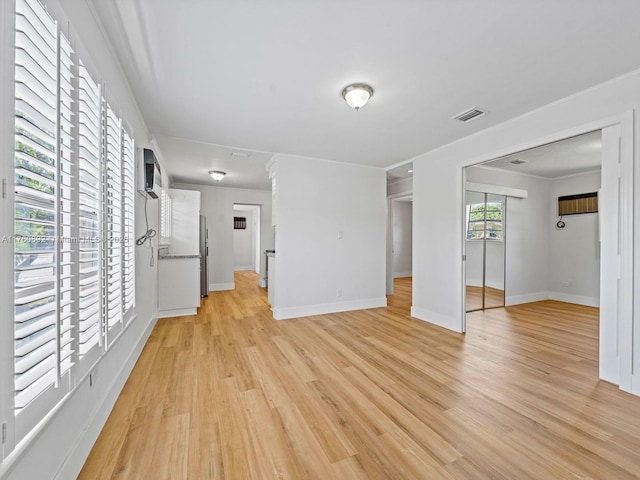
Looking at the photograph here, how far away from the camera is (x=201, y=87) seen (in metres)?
2.43

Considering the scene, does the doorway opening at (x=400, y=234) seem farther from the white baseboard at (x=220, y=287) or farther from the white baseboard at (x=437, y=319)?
the white baseboard at (x=220, y=287)

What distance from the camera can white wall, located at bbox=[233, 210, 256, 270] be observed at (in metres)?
10.5

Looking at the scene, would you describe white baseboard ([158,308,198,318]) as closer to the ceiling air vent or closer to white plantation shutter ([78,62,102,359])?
white plantation shutter ([78,62,102,359])

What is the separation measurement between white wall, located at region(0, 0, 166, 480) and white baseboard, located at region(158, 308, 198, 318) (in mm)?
1579

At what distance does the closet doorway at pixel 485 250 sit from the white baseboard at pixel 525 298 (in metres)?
0.16

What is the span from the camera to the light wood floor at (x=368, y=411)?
1480 mm

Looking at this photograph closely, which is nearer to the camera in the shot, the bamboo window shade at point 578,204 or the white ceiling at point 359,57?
the white ceiling at point 359,57

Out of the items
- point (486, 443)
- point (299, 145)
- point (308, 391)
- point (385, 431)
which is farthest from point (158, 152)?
point (486, 443)

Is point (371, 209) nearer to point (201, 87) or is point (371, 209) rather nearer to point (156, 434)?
point (201, 87)

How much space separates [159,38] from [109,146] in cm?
80

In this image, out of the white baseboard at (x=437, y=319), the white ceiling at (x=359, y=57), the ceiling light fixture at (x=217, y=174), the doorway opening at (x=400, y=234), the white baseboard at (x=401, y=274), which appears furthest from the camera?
the white baseboard at (x=401, y=274)

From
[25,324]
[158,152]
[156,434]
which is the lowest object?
[156,434]

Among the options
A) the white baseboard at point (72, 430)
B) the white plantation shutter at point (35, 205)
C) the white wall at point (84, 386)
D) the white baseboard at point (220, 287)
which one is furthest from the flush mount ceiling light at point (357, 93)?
the white baseboard at point (220, 287)

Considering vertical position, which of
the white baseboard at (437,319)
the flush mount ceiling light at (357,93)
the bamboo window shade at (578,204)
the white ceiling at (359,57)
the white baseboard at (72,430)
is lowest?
the white baseboard at (437,319)
